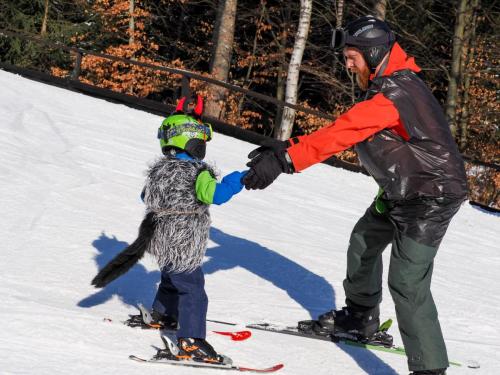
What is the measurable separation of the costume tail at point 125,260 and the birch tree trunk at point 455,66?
18.9 metres

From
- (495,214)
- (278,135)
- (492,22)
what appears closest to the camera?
(495,214)

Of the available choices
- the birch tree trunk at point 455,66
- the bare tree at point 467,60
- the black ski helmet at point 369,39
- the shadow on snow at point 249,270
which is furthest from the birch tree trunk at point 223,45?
the black ski helmet at point 369,39

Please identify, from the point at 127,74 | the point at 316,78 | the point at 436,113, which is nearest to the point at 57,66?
the point at 127,74

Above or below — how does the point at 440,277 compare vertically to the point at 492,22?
below

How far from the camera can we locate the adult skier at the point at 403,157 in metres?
4.03

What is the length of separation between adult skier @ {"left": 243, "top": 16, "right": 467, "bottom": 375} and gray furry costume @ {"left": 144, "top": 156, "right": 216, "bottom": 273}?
1.72 feet

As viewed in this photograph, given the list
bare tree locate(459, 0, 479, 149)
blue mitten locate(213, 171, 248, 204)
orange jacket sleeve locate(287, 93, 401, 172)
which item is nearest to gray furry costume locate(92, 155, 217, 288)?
blue mitten locate(213, 171, 248, 204)

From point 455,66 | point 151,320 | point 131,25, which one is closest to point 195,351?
point 151,320

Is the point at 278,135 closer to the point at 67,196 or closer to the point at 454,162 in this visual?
the point at 67,196

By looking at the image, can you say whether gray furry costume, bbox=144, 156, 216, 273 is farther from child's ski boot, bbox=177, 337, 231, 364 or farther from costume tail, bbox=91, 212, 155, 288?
child's ski boot, bbox=177, 337, 231, 364

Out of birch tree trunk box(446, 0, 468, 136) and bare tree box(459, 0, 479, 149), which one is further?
bare tree box(459, 0, 479, 149)

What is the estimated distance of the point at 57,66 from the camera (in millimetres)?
28891

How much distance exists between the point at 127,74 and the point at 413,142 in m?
22.4

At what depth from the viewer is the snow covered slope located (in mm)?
4605
